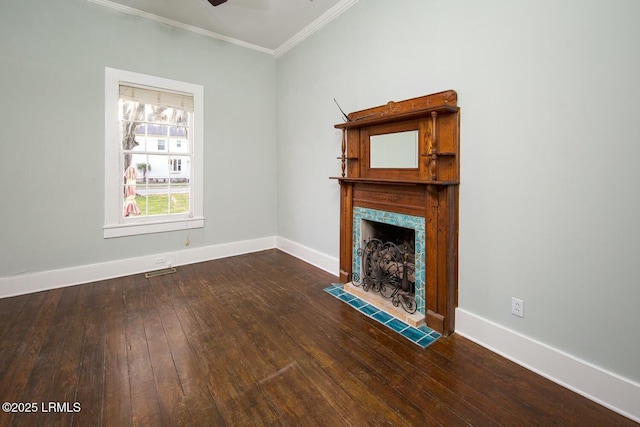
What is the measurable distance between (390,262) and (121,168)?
3315mm

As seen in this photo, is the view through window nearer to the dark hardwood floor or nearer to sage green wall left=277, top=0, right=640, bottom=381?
the dark hardwood floor

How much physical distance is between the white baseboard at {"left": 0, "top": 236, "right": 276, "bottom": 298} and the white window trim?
1.17 feet

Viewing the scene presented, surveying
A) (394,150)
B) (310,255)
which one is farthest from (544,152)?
(310,255)

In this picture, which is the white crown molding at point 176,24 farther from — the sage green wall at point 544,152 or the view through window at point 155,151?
the sage green wall at point 544,152

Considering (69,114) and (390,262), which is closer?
(390,262)

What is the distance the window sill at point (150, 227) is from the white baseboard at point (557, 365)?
3.42 meters

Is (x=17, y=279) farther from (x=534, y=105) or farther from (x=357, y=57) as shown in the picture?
(x=534, y=105)

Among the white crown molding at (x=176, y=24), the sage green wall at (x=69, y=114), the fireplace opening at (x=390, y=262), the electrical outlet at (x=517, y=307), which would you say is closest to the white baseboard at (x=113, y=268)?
the sage green wall at (x=69, y=114)

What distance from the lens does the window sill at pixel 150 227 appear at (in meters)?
3.52

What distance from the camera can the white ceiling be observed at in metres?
3.34

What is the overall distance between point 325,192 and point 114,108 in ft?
8.72

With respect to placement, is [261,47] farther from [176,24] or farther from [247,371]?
[247,371]

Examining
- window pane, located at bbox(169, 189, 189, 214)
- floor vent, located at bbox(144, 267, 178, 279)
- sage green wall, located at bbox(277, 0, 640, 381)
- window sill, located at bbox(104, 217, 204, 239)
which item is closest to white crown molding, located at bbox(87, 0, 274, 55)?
window pane, located at bbox(169, 189, 189, 214)

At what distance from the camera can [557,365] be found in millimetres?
1810
